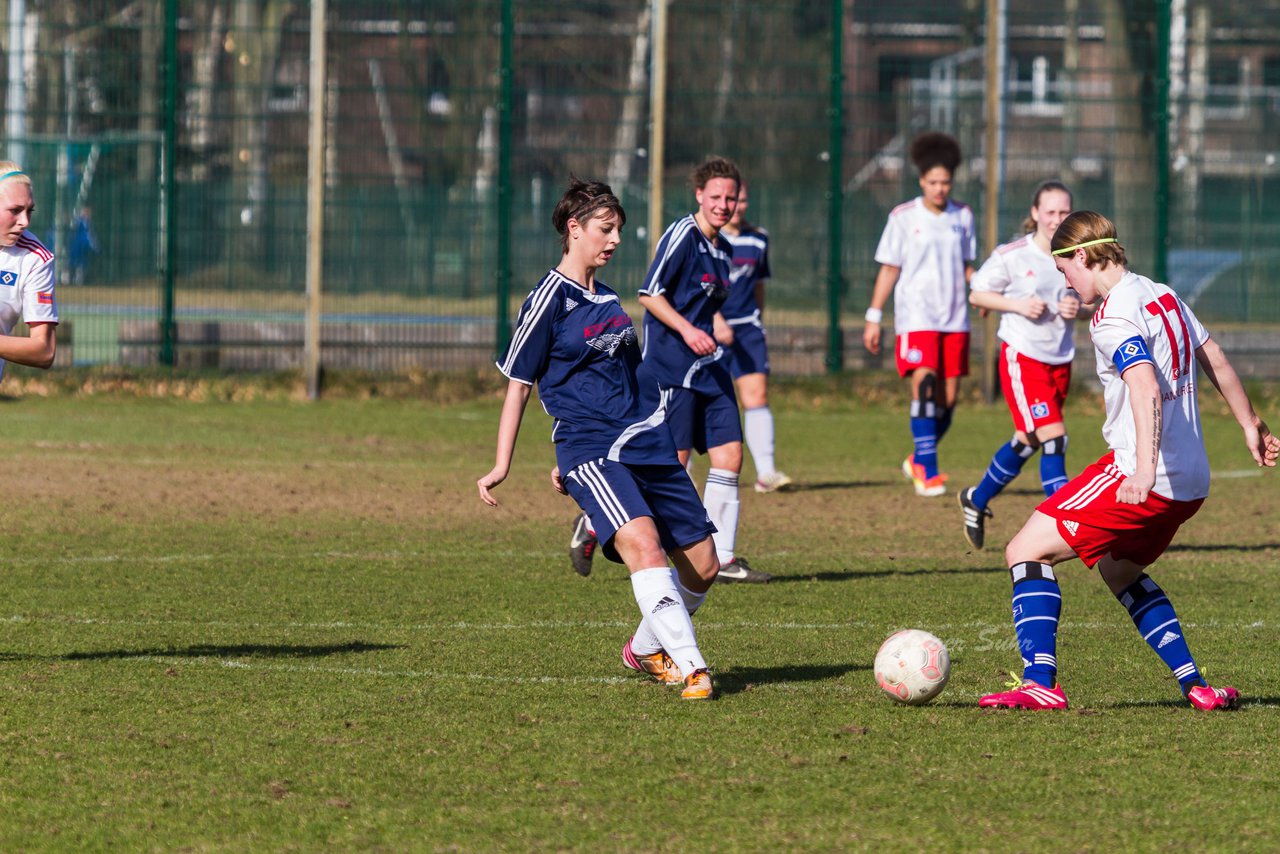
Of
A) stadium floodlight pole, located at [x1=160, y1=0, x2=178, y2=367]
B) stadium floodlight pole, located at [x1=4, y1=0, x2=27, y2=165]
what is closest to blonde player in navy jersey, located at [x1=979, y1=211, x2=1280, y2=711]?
stadium floodlight pole, located at [x1=160, y1=0, x2=178, y2=367]

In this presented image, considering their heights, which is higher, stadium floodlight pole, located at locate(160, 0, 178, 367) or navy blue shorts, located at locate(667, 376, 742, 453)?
stadium floodlight pole, located at locate(160, 0, 178, 367)

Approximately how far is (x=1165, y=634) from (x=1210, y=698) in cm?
26

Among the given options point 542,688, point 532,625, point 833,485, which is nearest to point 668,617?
point 542,688

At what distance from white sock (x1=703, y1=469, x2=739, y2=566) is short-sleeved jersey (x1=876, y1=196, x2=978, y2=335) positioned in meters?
3.84

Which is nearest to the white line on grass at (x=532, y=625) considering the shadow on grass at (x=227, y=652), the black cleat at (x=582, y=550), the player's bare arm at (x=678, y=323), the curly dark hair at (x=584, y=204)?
the shadow on grass at (x=227, y=652)

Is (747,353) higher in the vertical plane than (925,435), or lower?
higher

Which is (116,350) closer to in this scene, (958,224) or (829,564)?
(958,224)

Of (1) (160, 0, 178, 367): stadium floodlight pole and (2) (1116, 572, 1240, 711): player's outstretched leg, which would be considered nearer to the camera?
(2) (1116, 572, 1240, 711): player's outstretched leg

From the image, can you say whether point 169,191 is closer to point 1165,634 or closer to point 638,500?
point 638,500

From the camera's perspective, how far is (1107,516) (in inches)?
239

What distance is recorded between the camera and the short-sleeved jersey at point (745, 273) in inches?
488

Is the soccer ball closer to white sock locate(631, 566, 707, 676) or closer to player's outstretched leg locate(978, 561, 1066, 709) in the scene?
player's outstretched leg locate(978, 561, 1066, 709)

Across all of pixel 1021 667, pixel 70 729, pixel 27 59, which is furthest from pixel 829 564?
pixel 27 59

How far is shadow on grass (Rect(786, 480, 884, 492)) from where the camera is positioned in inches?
511
